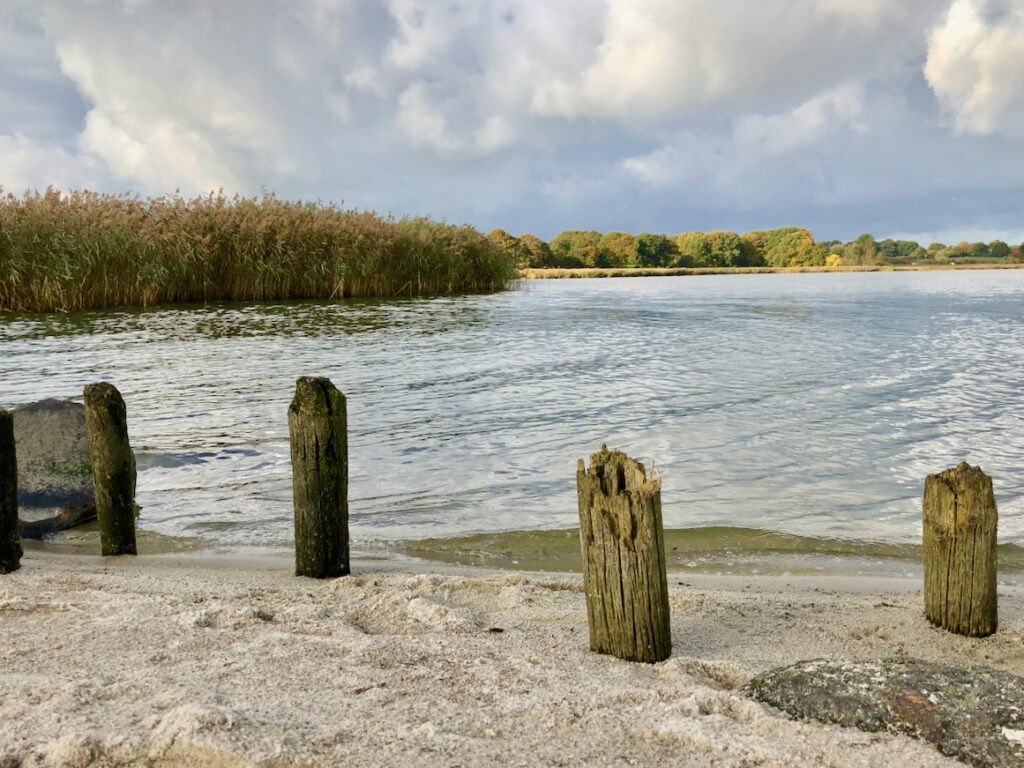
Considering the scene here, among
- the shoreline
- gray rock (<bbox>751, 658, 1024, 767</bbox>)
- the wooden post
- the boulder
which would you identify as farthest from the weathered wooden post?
gray rock (<bbox>751, 658, 1024, 767</bbox>)

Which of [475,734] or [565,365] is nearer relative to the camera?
[475,734]

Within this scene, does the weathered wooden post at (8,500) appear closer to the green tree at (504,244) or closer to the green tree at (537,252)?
the green tree at (504,244)

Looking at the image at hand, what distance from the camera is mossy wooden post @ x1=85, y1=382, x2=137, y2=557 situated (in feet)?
18.4

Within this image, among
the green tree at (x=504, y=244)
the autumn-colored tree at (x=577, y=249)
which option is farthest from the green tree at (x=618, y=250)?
the green tree at (x=504, y=244)

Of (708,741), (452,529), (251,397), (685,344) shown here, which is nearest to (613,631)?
(708,741)

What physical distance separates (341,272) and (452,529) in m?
23.7

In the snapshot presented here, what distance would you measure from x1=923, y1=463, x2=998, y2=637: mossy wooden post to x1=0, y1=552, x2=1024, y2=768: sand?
0.11 meters

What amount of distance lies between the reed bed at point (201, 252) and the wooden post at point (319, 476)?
69.1 feet

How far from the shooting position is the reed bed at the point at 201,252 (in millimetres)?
23250

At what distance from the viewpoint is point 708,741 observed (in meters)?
2.88

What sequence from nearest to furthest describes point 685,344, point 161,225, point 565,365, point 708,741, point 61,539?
point 708,741, point 61,539, point 565,365, point 685,344, point 161,225

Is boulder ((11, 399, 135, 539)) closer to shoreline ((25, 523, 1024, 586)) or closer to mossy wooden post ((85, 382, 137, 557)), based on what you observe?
shoreline ((25, 523, 1024, 586))

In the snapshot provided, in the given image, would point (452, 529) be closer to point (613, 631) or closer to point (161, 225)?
point (613, 631)

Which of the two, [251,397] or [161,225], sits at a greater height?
[161,225]
